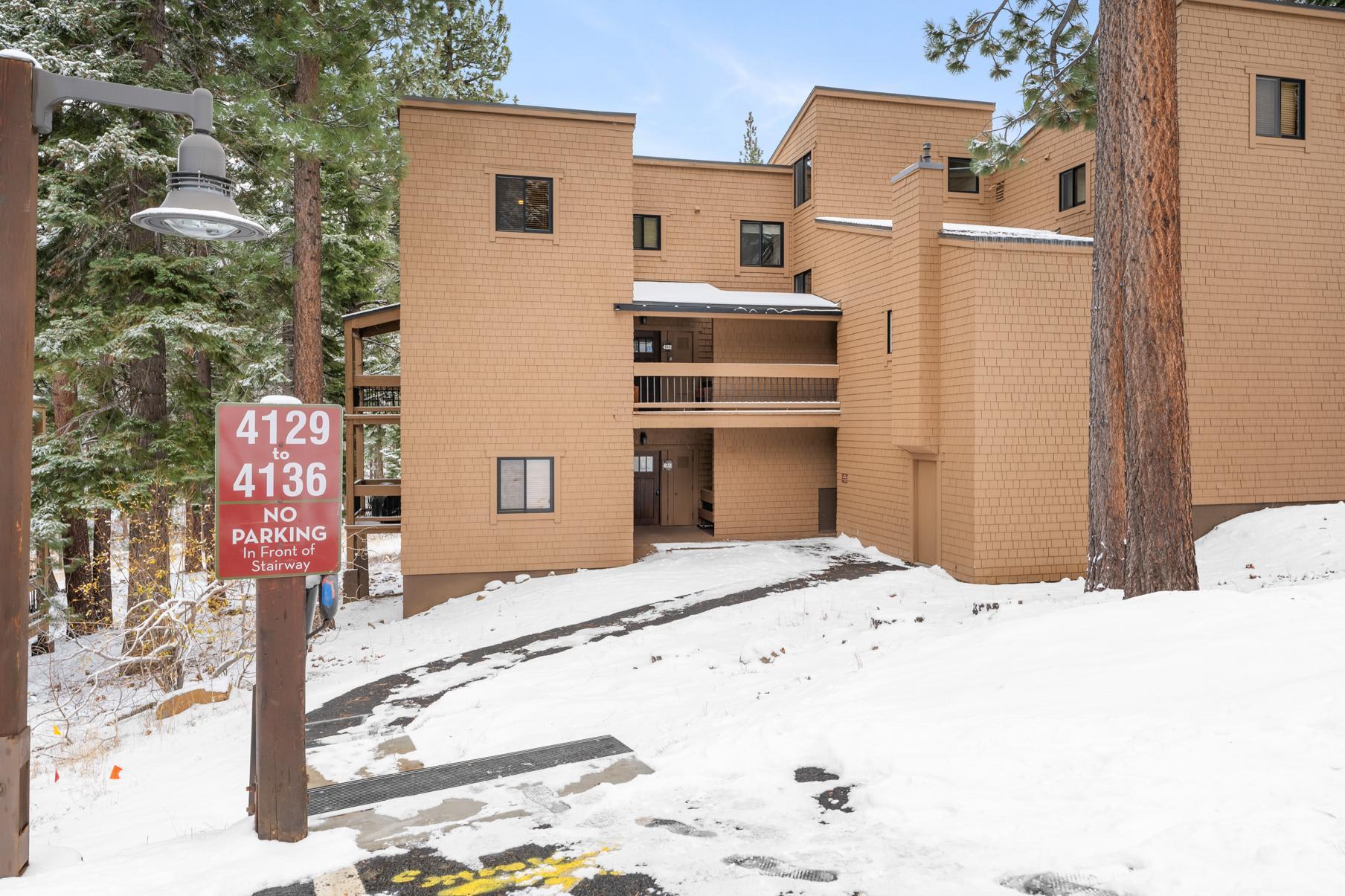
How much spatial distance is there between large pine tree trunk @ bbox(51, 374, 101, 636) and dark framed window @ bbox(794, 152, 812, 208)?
642 inches

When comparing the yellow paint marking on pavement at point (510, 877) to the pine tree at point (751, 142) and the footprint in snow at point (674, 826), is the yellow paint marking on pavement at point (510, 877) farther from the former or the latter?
the pine tree at point (751, 142)

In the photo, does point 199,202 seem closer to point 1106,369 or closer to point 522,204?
point 1106,369

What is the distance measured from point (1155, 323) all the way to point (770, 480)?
11569 millimetres

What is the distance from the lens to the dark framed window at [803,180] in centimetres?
2019

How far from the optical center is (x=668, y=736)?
632 centimetres

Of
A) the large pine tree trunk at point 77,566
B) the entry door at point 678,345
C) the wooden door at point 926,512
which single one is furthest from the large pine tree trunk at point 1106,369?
the large pine tree trunk at point 77,566

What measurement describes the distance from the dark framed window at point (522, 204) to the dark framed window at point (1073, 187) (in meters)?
11.1

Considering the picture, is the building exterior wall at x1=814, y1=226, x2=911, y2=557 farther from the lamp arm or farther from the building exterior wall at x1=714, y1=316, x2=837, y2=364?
the lamp arm

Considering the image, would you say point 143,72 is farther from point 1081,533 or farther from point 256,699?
point 1081,533

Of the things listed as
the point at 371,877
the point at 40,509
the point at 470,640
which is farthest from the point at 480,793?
the point at 40,509

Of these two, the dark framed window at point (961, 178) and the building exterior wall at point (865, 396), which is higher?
the dark framed window at point (961, 178)

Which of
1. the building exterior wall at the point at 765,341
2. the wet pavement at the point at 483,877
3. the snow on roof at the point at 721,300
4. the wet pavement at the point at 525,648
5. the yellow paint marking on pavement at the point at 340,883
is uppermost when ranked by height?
the snow on roof at the point at 721,300

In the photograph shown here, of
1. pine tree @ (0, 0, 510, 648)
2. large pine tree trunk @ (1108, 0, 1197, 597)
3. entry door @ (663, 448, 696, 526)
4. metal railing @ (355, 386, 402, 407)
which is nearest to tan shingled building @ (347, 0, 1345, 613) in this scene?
pine tree @ (0, 0, 510, 648)

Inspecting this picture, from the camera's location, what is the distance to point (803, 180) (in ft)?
67.6
